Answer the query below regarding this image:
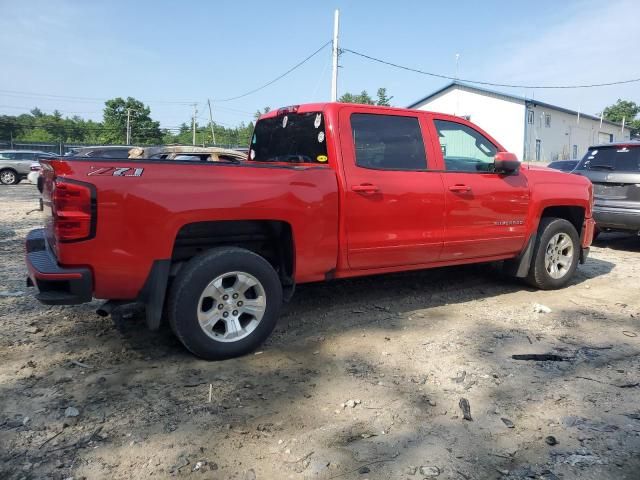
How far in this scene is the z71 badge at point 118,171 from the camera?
10.4 feet

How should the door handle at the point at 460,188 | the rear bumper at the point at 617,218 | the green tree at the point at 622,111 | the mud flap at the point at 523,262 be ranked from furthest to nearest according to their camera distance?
1. the green tree at the point at 622,111
2. the rear bumper at the point at 617,218
3. the mud flap at the point at 523,262
4. the door handle at the point at 460,188

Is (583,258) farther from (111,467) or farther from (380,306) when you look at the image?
(111,467)

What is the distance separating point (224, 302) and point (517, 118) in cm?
4494

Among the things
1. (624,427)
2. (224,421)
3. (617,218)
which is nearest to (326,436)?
(224,421)

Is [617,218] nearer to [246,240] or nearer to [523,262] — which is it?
[523,262]

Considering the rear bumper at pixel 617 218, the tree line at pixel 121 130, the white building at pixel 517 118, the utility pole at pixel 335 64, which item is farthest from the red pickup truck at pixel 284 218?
the tree line at pixel 121 130

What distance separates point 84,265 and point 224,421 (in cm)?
131

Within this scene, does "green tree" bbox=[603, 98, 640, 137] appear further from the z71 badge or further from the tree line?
the z71 badge

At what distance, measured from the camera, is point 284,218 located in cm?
379

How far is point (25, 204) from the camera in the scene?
13930 millimetres

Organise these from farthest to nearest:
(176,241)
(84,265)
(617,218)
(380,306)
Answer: (617,218) < (380,306) < (176,241) < (84,265)

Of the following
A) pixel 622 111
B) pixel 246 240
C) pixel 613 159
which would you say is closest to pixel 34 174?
pixel 246 240

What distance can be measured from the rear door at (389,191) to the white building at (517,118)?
128ft

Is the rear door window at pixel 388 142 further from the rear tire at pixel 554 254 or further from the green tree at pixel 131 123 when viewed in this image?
the green tree at pixel 131 123
